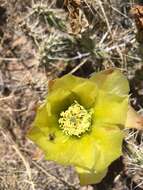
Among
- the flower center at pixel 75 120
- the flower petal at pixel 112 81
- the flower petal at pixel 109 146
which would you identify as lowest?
the flower petal at pixel 109 146

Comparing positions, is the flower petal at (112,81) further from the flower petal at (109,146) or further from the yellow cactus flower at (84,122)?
the flower petal at (109,146)

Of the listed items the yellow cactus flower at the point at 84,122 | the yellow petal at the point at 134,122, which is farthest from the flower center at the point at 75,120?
the yellow petal at the point at 134,122

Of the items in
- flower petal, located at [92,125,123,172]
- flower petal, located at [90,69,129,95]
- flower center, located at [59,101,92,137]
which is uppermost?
flower petal, located at [90,69,129,95]

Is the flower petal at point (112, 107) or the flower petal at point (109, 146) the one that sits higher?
the flower petal at point (112, 107)

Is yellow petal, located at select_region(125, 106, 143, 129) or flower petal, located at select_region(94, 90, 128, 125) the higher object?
flower petal, located at select_region(94, 90, 128, 125)

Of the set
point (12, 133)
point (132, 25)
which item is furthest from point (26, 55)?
point (132, 25)

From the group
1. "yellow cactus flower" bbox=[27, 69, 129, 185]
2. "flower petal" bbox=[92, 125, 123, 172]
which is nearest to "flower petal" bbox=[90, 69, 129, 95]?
"yellow cactus flower" bbox=[27, 69, 129, 185]

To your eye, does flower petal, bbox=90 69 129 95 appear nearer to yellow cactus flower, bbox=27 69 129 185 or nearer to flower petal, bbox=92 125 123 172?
yellow cactus flower, bbox=27 69 129 185

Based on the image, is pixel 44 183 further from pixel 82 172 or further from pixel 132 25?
pixel 132 25
